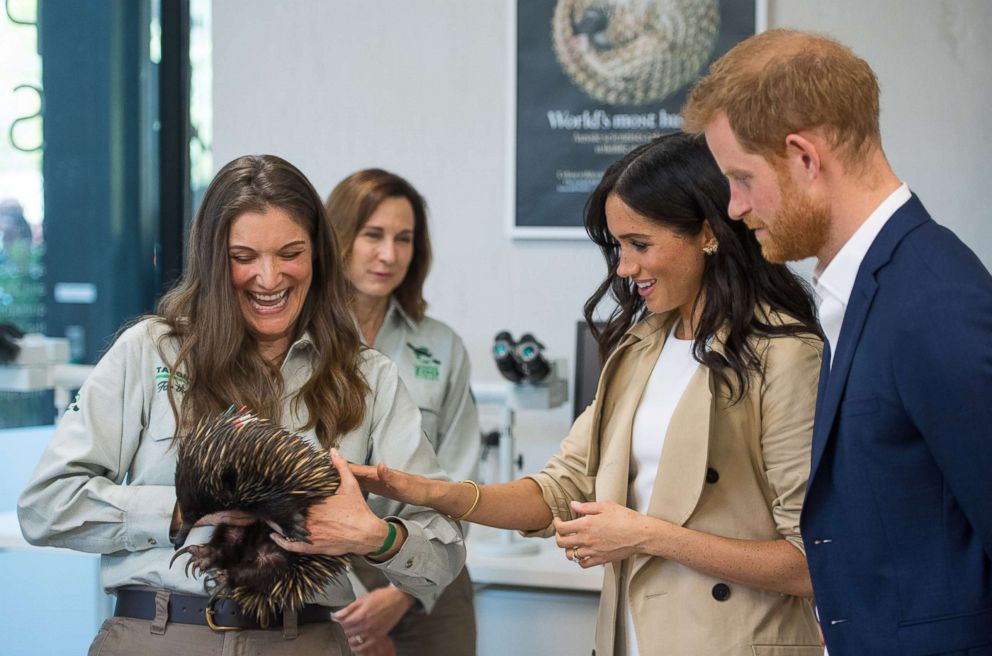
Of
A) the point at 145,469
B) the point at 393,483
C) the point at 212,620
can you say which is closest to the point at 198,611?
the point at 212,620

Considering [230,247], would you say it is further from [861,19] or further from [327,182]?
[861,19]

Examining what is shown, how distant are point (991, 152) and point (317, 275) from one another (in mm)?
2639

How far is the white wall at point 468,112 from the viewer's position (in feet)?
11.9

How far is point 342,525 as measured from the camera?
1711 millimetres

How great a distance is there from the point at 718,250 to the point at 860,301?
0.50 m

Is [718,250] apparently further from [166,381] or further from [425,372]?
[425,372]

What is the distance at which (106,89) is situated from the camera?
4.33 m

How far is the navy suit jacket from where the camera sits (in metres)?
1.28

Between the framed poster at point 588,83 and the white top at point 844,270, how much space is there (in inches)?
94.6

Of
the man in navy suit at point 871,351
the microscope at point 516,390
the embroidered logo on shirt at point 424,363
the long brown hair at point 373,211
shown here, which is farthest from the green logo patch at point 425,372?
the man in navy suit at point 871,351

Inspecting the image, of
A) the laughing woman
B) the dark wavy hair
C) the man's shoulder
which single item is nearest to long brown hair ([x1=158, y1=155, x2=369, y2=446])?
the laughing woman

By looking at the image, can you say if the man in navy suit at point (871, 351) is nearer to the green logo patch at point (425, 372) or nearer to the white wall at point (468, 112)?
the green logo patch at point (425, 372)

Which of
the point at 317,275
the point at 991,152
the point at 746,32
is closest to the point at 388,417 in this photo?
the point at 317,275

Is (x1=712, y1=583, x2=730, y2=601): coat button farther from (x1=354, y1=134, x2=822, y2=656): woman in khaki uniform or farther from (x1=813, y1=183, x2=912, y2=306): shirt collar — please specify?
(x1=813, y1=183, x2=912, y2=306): shirt collar
